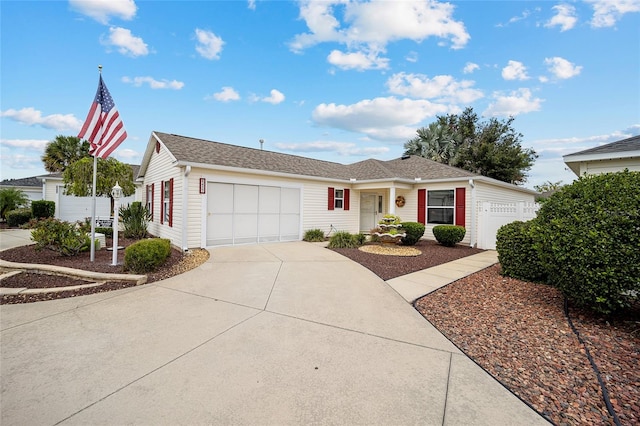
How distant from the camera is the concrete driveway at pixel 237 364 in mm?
2012

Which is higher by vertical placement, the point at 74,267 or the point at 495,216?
the point at 495,216

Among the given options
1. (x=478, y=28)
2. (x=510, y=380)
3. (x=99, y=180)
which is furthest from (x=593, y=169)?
(x=99, y=180)

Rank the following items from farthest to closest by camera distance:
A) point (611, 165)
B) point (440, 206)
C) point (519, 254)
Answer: point (440, 206), point (611, 165), point (519, 254)

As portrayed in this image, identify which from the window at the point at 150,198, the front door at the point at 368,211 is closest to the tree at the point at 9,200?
the window at the point at 150,198

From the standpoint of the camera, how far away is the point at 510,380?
2.48 metres

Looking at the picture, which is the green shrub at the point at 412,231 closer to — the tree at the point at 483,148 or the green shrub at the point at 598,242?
the green shrub at the point at 598,242

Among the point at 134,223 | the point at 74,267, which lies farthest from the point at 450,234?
the point at 134,223

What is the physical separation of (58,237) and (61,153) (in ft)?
55.4

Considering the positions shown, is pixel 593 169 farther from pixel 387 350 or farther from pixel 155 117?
pixel 155 117

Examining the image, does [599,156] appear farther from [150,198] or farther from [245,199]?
[150,198]

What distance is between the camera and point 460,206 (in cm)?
1143

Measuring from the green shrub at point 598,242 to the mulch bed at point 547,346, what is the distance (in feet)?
1.54

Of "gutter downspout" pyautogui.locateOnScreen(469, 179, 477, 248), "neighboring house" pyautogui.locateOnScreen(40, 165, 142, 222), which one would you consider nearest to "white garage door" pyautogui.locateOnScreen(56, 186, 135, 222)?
"neighboring house" pyautogui.locateOnScreen(40, 165, 142, 222)

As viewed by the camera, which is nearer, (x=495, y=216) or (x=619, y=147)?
(x=619, y=147)
